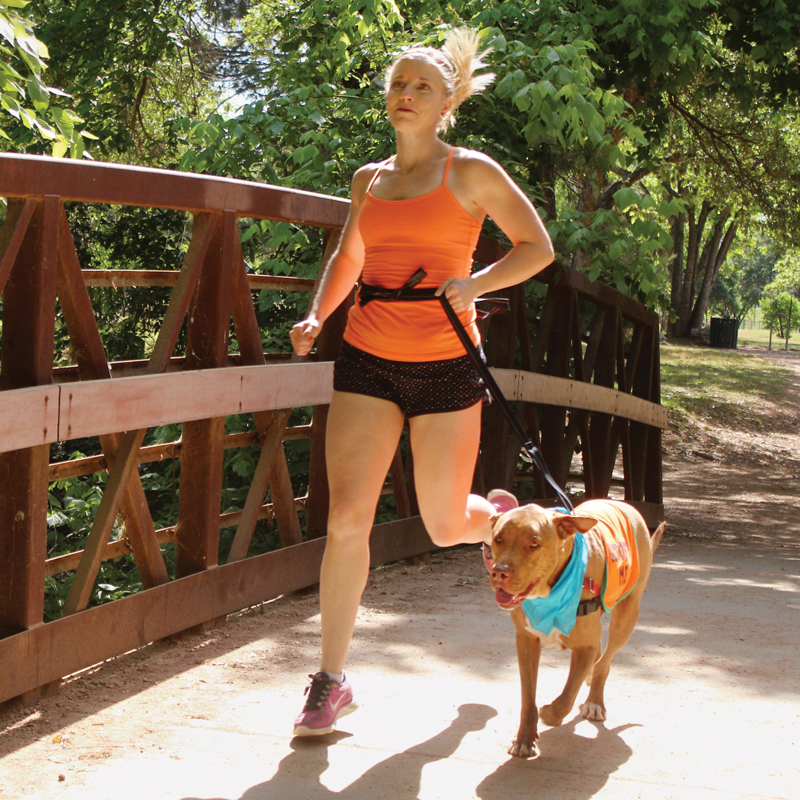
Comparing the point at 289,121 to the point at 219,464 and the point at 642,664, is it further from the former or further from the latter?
the point at 642,664

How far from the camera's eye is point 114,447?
Result: 3553 mm

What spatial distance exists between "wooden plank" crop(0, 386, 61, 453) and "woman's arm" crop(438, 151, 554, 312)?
131 centimetres

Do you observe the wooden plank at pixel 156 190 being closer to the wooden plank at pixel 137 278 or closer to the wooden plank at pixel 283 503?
the wooden plank at pixel 137 278

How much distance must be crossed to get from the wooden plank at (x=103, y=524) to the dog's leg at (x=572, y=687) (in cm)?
155

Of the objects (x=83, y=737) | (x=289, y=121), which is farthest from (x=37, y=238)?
(x=289, y=121)

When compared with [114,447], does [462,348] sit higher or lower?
higher

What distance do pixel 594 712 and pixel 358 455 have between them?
3.79ft

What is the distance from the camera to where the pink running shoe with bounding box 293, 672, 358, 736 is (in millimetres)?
2898

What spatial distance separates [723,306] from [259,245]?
220 feet

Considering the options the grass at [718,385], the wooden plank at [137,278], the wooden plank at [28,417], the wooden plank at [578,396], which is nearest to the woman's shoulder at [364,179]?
the wooden plank at [137,278]

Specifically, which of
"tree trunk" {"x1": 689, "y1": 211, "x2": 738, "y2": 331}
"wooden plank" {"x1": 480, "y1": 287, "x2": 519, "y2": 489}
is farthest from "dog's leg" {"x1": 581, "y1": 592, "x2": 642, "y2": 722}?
"tree trunk" {"x1": 689, "y1": 211, "x2": 738, "y2": 331}

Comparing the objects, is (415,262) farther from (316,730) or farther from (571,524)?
(316,730)

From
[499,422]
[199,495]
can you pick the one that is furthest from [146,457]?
[499,422]

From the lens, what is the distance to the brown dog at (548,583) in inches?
106
